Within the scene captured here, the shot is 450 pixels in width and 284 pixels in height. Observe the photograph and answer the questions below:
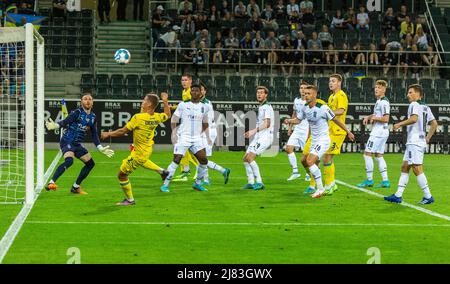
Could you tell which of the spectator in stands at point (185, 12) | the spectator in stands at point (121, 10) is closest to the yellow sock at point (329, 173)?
the spectator in stands at point (185, 12)

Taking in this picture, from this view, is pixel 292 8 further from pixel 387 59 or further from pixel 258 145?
pixel 258 145

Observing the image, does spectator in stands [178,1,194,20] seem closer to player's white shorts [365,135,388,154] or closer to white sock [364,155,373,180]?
player's white shorts [365,135,388,154]

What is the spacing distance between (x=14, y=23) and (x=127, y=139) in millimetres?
7322

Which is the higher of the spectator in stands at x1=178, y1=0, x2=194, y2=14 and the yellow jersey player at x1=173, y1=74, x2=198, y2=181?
the spectator in stands at x1=178, y1=0, x2=194, y2=14

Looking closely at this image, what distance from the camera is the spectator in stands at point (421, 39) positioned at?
34.6 meters

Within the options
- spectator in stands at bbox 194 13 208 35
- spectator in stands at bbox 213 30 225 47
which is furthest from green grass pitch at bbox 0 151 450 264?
spectator in stands at bbox 194 13 208 35

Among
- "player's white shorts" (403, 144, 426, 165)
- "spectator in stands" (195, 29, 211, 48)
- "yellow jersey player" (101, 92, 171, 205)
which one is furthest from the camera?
"spectator in stands" (195, 29, 211, 48)

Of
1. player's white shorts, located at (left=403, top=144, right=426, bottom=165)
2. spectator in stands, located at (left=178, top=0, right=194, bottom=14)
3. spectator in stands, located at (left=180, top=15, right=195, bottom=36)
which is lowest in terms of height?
player's white shorts, located at (left=403, top=144, right=426, bottom=165)

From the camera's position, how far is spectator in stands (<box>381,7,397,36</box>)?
117 feet

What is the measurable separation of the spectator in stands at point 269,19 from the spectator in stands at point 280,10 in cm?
23

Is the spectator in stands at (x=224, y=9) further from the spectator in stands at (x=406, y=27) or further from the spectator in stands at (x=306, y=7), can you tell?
the spectator in stands at (x=406, y=27)

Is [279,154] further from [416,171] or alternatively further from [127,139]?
[416,171]

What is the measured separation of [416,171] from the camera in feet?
50.2

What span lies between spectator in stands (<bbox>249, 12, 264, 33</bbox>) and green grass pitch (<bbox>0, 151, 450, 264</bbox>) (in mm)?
16361
